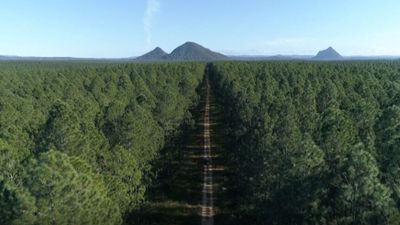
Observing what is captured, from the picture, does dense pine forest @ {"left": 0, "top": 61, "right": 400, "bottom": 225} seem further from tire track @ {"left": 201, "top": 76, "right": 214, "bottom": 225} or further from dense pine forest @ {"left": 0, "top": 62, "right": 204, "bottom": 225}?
tire track @ {"left": 201, "top": 76, "right": 214, "bottom": 225}

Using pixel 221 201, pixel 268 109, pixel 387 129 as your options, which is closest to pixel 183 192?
pixel 221 201

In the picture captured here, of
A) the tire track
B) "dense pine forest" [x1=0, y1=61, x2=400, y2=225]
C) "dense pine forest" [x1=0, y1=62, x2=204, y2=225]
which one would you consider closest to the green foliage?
"dense pine forest" [x1=0, y1=61, x2=400, y2=225]

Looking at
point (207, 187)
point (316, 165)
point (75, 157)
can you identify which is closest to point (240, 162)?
point (207, 187)

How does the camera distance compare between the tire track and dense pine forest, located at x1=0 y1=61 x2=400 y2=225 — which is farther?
the tire track

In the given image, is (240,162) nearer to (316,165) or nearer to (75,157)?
(316,165)

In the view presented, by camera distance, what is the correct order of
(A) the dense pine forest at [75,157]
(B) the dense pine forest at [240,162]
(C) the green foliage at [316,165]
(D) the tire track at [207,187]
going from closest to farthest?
(A) the dense pine forest at [75,157] < (B) the dense pine forest at [240,162] < (C) the green foliage at [316,165] < (D) the tire track at [207,187]

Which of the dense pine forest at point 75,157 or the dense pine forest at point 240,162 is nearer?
the dense pine forest at point 75,157

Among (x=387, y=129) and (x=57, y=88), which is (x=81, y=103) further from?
(x=387, y=129)

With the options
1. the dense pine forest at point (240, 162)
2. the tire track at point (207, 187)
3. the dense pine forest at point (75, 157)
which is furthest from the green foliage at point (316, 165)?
the dense pine forest at point (75, 157)

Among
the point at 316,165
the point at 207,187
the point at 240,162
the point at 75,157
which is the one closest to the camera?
the point at 75,157

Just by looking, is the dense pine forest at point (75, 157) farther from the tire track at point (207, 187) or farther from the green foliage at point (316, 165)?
the green foliage at point (316, 165)

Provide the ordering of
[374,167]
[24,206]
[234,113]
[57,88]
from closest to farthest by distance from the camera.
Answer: [24,206] → [374,167] → [234,113] → [57,88]
